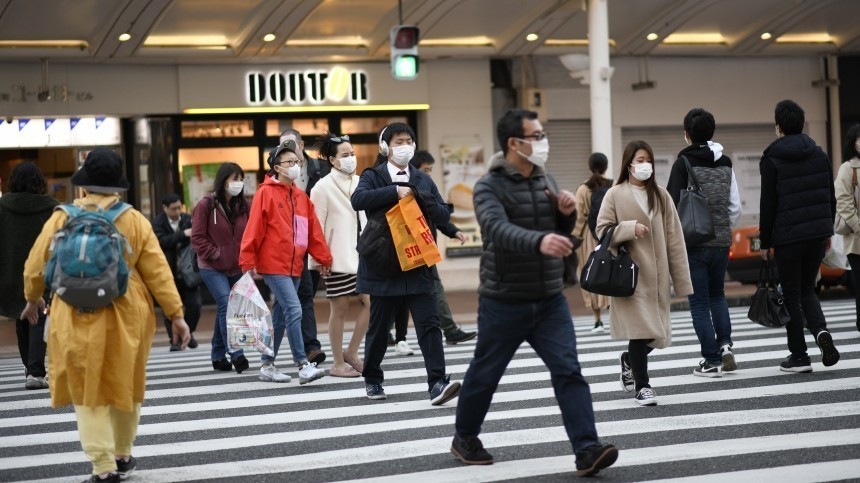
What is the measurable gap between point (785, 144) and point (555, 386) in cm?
385

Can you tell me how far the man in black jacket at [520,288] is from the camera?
254 inches

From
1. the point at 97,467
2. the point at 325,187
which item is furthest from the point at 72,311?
the point at 325,187

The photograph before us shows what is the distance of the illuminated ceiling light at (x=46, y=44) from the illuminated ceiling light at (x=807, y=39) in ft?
42.5

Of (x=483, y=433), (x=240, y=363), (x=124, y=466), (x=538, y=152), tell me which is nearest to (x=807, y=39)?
(x=240, y=363)

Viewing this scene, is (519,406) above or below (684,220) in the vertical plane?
below

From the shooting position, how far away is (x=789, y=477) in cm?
624

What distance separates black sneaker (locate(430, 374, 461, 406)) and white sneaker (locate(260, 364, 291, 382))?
2.15 metres

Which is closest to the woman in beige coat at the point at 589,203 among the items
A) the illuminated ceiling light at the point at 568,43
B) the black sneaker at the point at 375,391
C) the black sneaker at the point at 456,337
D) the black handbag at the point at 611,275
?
the black sneaker at the point at 456,337

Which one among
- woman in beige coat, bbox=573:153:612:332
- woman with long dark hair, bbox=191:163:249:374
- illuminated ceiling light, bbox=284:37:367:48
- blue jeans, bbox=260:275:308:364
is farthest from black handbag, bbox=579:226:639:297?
illuminated ceiling light, bbox=284:37:367:48

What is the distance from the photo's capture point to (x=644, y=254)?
8.52 m

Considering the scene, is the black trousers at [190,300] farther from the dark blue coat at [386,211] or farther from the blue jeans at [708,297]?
the blue jeans at [708,297]

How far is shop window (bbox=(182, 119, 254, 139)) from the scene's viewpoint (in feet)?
68.5

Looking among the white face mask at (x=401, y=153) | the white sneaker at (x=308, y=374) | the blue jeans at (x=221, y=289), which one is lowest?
the white sneaker at (x=308, y=374)

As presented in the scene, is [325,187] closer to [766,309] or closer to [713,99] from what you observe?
[766,309]
